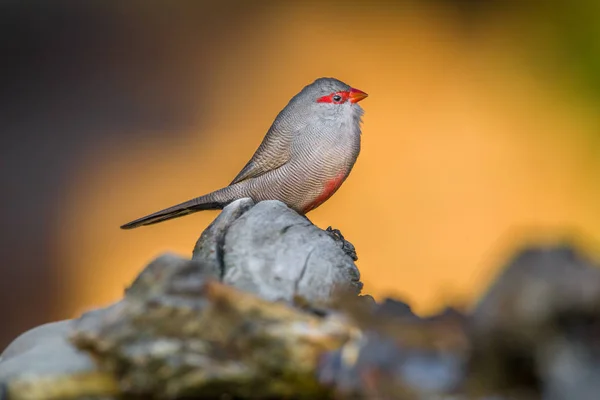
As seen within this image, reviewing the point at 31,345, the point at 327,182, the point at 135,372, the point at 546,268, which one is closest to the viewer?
the point at 546,268

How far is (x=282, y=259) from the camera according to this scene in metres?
1.25

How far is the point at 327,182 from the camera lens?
177 cm

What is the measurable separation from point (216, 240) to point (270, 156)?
491 mm

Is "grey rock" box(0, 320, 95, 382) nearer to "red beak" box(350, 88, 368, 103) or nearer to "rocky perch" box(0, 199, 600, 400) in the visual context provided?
"rocky perch" box(0, 199, 600, 400)

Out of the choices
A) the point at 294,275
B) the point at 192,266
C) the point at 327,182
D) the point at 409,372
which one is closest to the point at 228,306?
the point at 192,266

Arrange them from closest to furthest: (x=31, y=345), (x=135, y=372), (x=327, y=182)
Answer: (x=135, y=372), (x=31, y=345), (x=327, y=182)

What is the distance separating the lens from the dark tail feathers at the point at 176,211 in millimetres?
1802

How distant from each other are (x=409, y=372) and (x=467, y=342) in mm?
70

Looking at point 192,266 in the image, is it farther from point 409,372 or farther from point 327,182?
point 327,182

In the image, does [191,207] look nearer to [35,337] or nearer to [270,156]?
[270,156]

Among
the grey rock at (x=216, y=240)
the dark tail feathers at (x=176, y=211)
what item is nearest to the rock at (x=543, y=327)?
the grey rock at (x=216, y=240)

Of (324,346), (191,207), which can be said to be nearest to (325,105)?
(191,207)

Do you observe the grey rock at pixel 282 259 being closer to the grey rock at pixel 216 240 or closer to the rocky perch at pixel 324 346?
the grey rock at pixel 216 240

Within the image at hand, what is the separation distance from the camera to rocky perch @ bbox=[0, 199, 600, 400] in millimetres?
768
